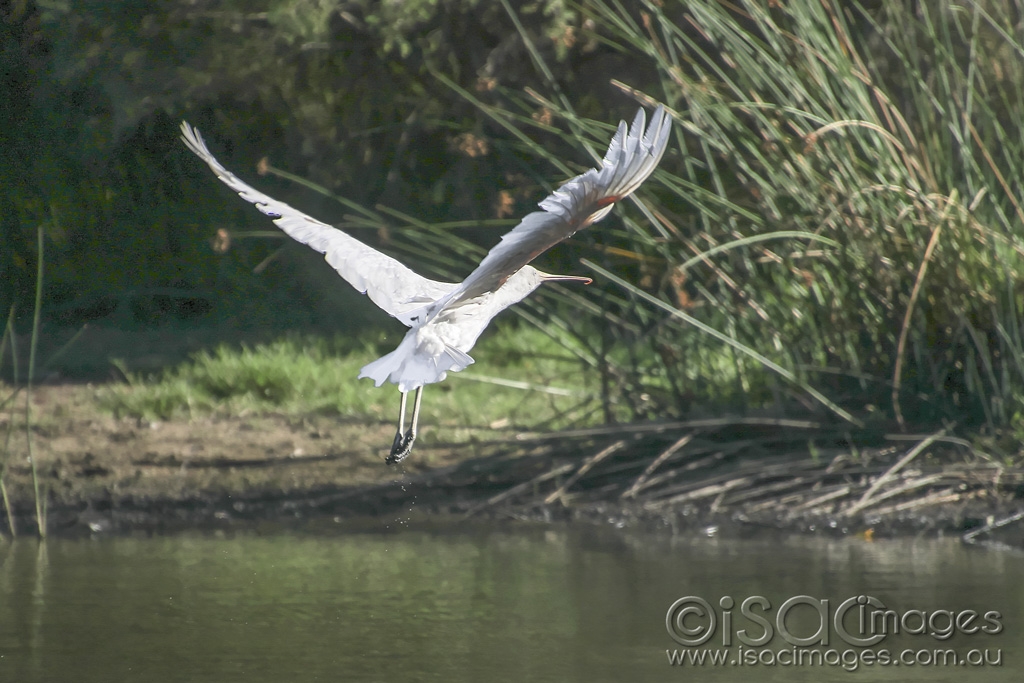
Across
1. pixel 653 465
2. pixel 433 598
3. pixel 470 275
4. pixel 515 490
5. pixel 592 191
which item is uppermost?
pixel 592 191

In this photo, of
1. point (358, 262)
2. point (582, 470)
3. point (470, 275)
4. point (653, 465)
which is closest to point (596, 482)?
point (582, 470)

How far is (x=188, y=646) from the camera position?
379cm

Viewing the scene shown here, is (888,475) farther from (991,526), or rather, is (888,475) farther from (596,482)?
(596,482)

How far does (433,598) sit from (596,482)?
1475 mm

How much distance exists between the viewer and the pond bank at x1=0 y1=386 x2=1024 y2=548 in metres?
5.11

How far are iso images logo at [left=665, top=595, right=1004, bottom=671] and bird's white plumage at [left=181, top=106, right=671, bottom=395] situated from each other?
1046 mm

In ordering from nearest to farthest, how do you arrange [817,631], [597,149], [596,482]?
[817,631], [596,482], [597,149]

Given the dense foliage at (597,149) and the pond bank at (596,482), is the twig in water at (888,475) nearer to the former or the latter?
the pond bank at (596,482)

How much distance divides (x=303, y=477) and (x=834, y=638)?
2.66 meters

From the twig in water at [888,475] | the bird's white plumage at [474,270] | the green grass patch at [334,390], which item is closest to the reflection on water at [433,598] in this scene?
the twig in water at [888,475]

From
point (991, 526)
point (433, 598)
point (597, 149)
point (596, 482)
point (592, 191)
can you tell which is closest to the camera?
point (592, 191)

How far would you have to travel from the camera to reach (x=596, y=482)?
18.3ft

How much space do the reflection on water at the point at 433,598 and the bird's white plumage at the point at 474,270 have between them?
→ 0.81 m

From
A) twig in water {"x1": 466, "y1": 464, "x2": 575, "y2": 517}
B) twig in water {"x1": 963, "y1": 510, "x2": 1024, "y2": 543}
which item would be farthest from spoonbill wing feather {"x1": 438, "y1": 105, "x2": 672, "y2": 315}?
twig in water {"x1": 963, "y1": 510, "x2": 1024, "y2": 543}
